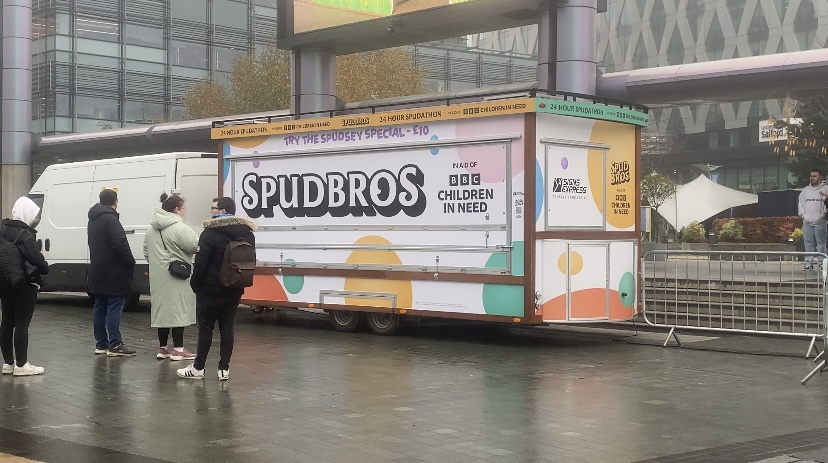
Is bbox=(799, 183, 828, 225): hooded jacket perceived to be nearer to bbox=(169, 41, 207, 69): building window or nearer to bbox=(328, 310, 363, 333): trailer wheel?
bbox=(328, 310, 363, 333): trailer wheel

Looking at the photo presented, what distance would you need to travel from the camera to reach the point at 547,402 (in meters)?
8.16

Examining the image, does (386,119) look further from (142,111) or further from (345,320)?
(142,111)

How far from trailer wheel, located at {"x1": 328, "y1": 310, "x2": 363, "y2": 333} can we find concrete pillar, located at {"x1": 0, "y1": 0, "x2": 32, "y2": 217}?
25.9m

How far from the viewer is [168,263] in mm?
10281

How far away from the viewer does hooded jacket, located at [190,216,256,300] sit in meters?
8.92

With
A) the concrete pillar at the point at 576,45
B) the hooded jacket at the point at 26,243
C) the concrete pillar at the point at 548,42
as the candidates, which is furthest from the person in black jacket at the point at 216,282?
the concrete pillar at the point at 576,45

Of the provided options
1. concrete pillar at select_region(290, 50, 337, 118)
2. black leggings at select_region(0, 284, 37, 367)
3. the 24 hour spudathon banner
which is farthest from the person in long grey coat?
concrete pillar at select_region(290, 50, 337, 118)

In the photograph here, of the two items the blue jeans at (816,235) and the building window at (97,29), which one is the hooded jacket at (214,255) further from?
the building window at (97,29)

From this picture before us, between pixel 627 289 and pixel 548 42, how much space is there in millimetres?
6171

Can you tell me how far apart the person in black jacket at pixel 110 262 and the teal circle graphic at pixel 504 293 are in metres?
4.12

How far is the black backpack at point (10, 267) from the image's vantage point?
895 centimetres

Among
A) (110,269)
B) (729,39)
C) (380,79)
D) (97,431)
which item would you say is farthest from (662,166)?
(97,431)

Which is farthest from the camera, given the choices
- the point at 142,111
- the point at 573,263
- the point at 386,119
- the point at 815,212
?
the point at 142,111

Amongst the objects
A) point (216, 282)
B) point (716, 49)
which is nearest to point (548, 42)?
point (216, 282)
